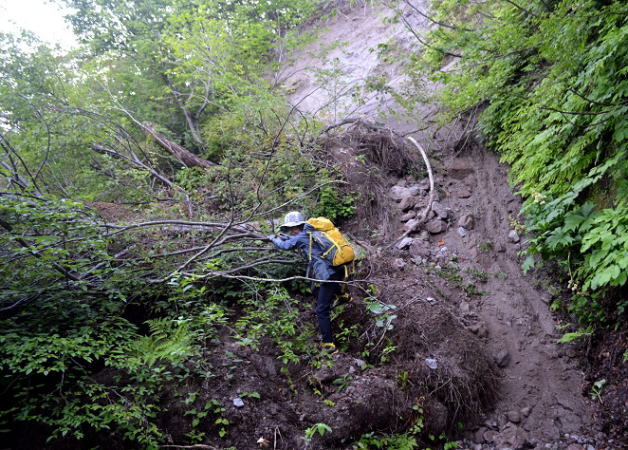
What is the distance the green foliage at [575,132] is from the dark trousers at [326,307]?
2.94 metres

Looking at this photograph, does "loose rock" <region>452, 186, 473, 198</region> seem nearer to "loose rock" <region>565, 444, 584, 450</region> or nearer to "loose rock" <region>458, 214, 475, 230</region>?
"loose rock" <region>458, 214, 475, 230</region>

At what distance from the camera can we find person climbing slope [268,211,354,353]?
16.6ft

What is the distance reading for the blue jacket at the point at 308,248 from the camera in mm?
5105

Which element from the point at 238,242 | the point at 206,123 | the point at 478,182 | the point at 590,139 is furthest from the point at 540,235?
the point at 206,123

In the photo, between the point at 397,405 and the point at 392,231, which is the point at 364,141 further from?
the point at 397,405

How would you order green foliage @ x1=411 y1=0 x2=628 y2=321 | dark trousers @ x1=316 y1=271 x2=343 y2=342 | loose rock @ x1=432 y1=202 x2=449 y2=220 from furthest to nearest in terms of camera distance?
loose rock @ x1=432 y1=202 x2=449 y2=220
dark trousers @ x1=316 y1=271 x2=343 y2=342
green foliage @ x1=411 y1=0 x2=628 y2=321

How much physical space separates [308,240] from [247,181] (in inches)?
131

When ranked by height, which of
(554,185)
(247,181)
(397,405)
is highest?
(247,181)

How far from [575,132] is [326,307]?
444 cm

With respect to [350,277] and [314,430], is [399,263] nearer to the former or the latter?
[350,277]

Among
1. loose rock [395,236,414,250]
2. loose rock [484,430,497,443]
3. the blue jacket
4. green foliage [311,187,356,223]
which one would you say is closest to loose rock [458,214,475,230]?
loose rock [395,236,414,250]

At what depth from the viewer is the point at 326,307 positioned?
5129 mm

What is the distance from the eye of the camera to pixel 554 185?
515 cm

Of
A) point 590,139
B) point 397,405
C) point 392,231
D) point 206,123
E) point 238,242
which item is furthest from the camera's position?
point 206,123
